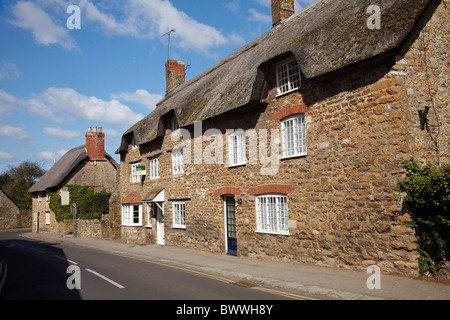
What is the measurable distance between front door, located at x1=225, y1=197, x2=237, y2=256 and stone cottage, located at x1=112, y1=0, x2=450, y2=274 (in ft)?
0.20

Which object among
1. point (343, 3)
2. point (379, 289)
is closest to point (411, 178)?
point (379, 289)

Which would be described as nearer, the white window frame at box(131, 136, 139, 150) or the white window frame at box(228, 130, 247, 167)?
the white window frame at box(228, 130, 247, 167)

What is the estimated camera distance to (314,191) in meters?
10.9

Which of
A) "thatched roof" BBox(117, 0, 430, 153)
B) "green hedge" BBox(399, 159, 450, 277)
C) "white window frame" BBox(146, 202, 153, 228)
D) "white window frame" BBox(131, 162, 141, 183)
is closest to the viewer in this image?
"green hedge" BBox(399, 159, 450, 277)

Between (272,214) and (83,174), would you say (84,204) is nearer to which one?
(83,174)

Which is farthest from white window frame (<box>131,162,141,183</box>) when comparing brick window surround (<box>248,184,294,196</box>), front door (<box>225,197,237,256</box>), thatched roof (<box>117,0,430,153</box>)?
brick window surround (<box>248,184,294,196</box>)

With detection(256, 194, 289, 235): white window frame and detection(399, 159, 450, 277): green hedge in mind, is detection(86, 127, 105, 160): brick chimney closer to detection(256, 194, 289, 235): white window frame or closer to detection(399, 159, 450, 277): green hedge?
detection(256, 194, 289, 235): white window frame

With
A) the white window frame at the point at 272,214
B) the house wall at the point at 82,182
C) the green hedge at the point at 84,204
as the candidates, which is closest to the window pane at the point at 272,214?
the white window frame at the point at 272,214

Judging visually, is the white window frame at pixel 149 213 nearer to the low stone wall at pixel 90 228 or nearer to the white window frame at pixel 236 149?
the low stone wall at pixel 90 228

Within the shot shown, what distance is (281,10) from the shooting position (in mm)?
18156

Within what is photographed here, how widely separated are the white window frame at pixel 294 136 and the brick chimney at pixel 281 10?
8.44m

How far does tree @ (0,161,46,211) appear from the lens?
5422cm
